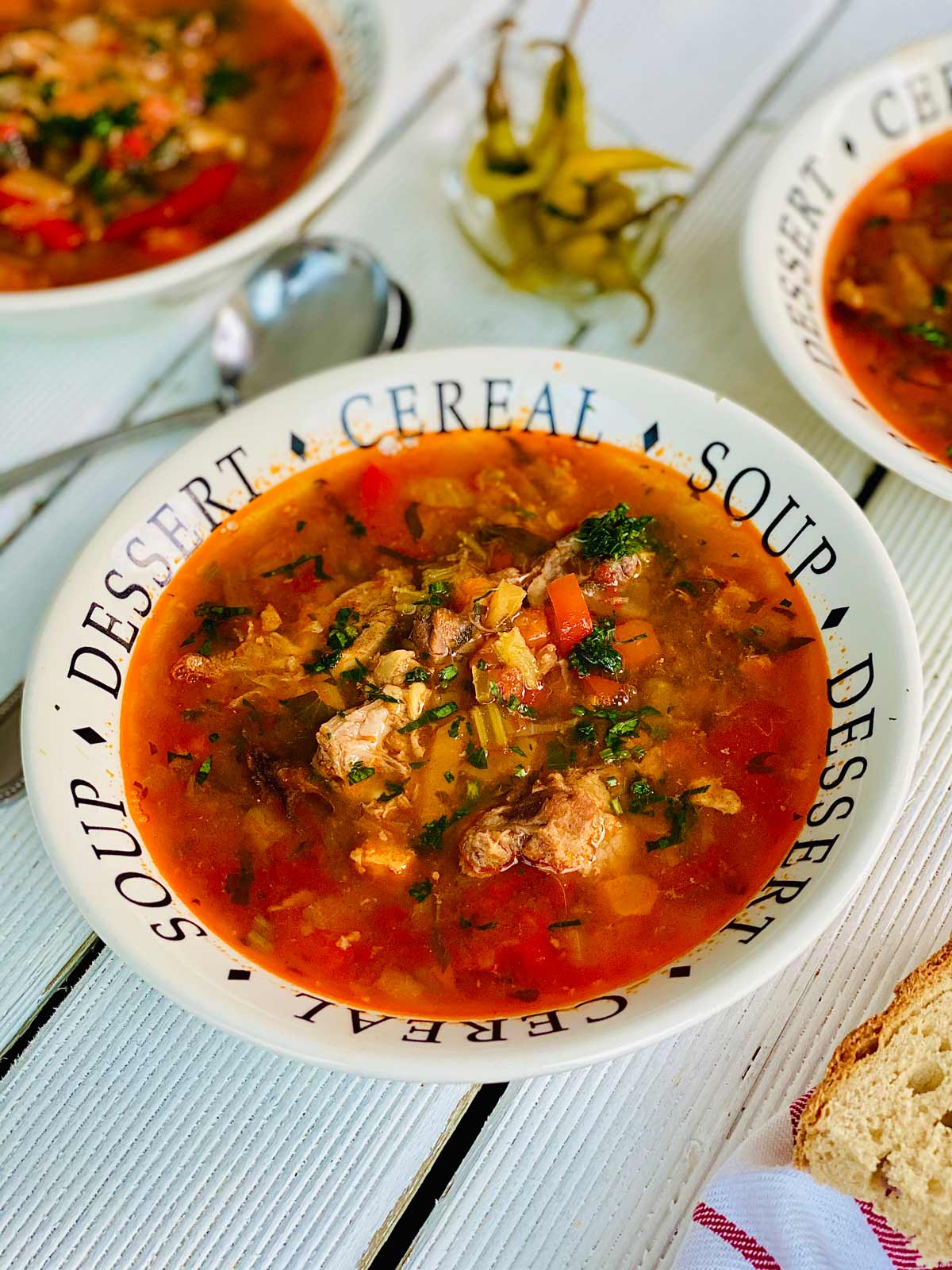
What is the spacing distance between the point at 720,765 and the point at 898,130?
2.60m

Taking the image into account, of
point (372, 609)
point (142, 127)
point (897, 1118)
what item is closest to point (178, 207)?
point (142, 127)

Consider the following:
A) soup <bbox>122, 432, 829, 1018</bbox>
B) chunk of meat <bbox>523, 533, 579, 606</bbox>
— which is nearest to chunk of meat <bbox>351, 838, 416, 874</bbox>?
soup <bbox>122, 432, 829, 1018</bbox>

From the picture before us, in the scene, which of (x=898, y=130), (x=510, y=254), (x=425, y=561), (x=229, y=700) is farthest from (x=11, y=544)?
(x=898, y=130)

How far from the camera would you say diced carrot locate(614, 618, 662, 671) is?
9.40 ft

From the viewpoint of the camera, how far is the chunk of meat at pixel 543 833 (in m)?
2.54

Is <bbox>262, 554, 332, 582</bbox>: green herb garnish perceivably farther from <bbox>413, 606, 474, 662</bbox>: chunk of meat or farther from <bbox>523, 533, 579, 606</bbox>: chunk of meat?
<bbox>523, 533, 579, 606</bbox>: chunk of meat

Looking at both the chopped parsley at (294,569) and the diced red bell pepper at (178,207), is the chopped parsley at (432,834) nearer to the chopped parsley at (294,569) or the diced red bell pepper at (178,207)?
the chopped parsley at (294,569)

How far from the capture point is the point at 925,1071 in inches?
99.9

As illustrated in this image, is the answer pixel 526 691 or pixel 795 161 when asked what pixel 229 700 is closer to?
pixel 526 691

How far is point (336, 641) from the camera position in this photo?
288 cm

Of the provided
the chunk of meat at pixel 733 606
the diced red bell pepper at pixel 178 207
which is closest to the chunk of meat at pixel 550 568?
the chunk of meat at pixel 733 606

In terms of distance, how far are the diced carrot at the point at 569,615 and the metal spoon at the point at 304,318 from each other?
140cm

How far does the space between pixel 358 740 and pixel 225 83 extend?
9.88 ft

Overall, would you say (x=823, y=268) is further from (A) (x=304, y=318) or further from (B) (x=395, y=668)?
(B) (x=395, y=668)
